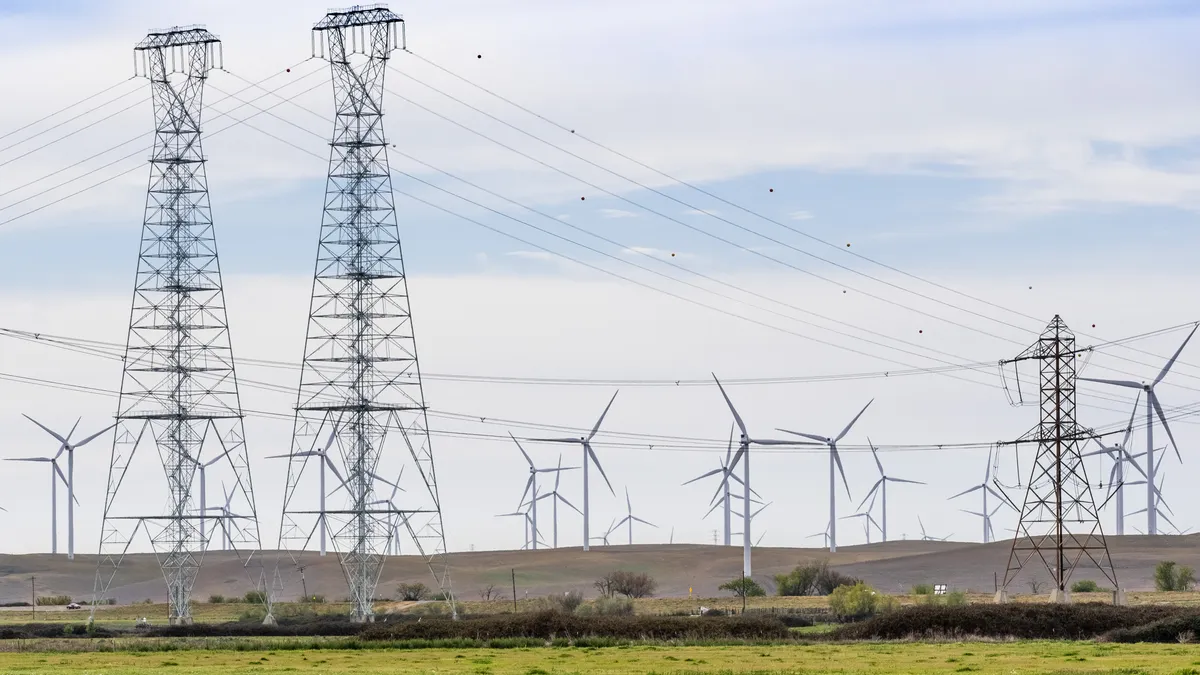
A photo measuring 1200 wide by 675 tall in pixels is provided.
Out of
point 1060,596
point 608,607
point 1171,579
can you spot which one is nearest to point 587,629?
point 1060,596

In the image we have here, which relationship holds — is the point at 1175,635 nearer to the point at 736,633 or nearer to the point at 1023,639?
the point at 1023,639

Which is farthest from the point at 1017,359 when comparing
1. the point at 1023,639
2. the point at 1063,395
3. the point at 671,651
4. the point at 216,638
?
the point at 216,638

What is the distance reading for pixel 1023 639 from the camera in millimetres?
99750

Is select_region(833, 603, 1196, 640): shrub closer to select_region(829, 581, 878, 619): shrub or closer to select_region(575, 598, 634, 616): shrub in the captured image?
select_region(829, 581, 878, 619): shrub

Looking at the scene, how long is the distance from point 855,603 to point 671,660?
57212 mm

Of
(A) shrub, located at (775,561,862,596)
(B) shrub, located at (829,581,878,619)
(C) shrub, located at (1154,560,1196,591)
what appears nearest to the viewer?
(B) shrub, located at (829,581,878,619)

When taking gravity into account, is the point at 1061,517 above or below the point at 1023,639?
above

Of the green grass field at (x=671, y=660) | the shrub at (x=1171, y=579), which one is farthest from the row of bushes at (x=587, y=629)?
the shrub at (x=1171, y=579)

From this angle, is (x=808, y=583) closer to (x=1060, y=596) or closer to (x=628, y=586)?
(x=628, y=586)

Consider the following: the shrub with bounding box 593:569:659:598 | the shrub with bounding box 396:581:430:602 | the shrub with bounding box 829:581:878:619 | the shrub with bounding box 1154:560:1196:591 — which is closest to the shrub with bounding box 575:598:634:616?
the shrub with bounding box 829:581:878:619

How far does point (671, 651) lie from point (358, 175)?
43337 mm

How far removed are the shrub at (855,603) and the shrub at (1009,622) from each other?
91.6ft

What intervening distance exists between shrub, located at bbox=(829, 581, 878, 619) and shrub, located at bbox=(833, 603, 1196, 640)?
27.9m

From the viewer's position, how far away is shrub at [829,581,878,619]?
5356 inches
